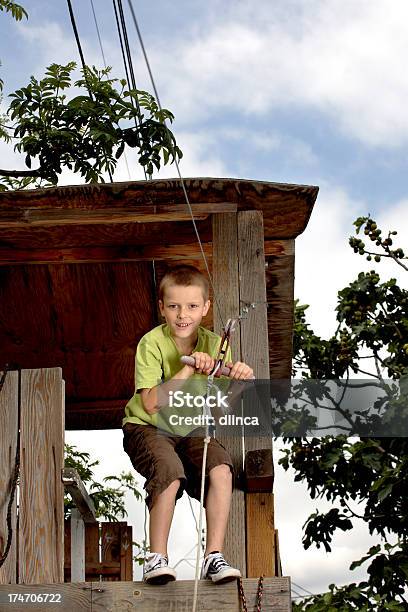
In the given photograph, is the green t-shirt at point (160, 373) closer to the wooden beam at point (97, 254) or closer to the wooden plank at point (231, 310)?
the wooden plank at point (231, 310)

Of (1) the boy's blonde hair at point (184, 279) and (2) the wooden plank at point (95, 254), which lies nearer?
(1) the boy's blonde hair at point (184, 279)

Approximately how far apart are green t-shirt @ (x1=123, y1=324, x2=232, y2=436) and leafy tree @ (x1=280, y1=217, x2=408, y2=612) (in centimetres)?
340

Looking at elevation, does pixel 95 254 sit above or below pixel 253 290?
above

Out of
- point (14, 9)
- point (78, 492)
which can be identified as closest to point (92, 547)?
point (78, 492)

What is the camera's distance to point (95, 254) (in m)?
6.50

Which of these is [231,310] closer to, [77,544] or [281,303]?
[281,303]

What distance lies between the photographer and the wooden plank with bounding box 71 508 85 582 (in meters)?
7.27

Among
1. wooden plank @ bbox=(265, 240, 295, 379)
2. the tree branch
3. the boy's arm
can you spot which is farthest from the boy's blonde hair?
the tree branch

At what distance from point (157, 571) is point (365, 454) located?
180 inches

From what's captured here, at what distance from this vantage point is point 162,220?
5773 millimetres

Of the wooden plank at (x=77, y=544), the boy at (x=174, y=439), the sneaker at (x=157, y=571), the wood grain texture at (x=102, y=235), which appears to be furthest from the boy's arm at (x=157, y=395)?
the wooden plank at (x=77, y=544)

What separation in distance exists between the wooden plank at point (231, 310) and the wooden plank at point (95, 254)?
857 millimetres

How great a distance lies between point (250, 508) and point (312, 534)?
14.6 feet

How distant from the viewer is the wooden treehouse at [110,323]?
4699mm
